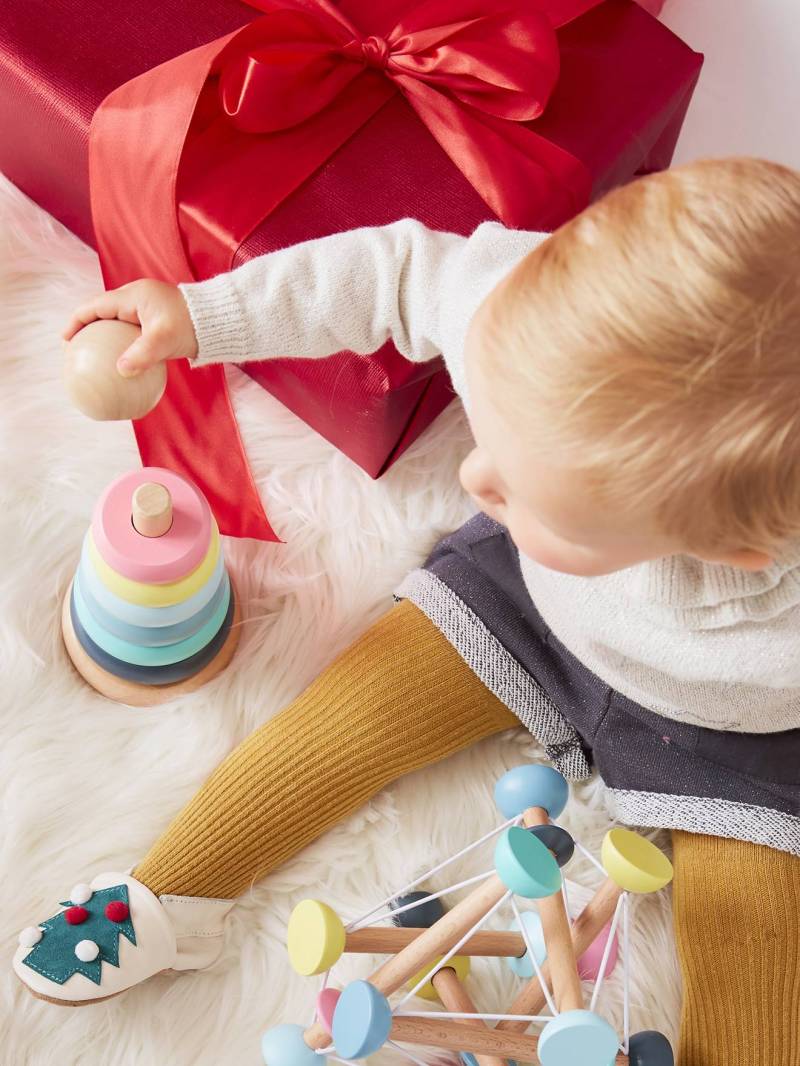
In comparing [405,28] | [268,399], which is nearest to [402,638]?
[268,399]

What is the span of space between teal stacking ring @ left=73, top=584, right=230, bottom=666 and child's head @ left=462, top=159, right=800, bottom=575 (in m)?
A: 0.39

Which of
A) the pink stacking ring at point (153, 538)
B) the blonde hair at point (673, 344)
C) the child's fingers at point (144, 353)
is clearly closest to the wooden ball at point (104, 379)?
the child's fingers at point (144, 353)

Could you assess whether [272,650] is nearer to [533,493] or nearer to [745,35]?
[533,493]

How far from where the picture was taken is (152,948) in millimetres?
757

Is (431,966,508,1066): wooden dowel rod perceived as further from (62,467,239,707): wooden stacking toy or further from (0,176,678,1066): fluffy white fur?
(62,467,239,707): wooden stacking toy

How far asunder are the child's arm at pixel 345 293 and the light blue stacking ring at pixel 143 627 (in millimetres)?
201

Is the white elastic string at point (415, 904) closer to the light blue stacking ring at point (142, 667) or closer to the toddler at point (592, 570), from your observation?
the toddler at point (592, 570)

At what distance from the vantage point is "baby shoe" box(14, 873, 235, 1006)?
0.74m

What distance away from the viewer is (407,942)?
0.69 m

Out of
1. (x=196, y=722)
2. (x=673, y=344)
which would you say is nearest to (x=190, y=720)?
(x=196, y=722)

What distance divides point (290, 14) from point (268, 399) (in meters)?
0.31

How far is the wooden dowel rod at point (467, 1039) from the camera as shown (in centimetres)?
63

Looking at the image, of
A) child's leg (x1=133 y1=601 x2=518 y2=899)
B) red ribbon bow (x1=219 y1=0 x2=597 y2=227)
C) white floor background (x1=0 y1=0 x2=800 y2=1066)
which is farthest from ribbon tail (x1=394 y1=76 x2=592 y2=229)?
child's leg (x1=133 y1=601 x2=518 y2=899)

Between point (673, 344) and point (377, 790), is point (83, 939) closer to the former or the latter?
point (377, 790)
